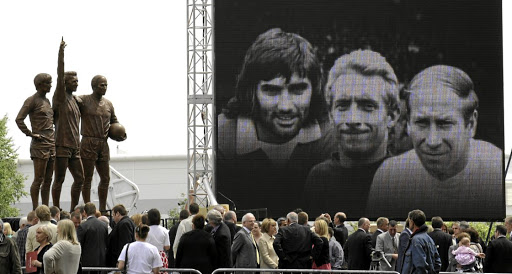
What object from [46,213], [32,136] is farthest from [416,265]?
[32,136]

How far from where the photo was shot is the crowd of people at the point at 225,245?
10383 mm

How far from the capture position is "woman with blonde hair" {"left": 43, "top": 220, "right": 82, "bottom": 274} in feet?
32.1

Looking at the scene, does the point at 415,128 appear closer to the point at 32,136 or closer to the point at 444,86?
the point at 444,86

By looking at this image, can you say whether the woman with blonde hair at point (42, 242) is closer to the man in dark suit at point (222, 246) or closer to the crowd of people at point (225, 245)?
the crowd of people at point (225, 245)

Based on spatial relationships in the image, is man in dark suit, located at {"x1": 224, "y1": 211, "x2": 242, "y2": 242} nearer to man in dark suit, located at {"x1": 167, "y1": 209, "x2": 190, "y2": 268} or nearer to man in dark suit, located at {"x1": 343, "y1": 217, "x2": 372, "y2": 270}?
man in dark suit, located at {"x1": 167, "y1": 209, "x2": 190, "y2": 268}

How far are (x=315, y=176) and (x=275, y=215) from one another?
1083mm

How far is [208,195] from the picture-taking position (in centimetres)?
2141

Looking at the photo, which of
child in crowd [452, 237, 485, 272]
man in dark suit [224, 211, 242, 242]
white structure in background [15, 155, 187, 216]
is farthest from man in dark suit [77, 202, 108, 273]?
white structure in background [15, 155, 187, 216]

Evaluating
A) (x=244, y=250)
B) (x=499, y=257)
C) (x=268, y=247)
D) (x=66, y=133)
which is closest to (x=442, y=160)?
(x=499, y=257)

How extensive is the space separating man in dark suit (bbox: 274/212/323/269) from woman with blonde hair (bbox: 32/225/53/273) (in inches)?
114

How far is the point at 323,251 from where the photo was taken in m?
12.4

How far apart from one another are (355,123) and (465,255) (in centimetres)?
796

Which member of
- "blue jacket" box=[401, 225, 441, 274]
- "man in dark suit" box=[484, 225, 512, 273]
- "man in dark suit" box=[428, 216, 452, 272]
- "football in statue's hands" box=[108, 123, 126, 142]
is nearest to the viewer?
"blue jacket" box=[401, 225, 441, 274]

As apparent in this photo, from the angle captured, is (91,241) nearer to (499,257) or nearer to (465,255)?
(465,255)
